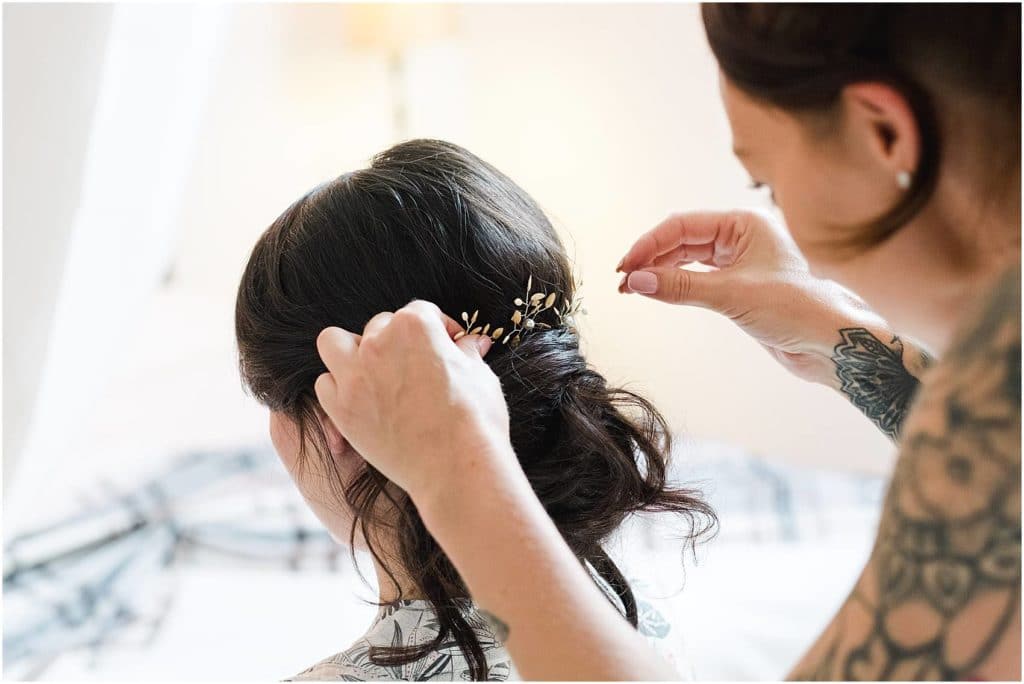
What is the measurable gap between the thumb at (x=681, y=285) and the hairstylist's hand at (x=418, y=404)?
33 cm

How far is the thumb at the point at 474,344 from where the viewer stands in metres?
0.89

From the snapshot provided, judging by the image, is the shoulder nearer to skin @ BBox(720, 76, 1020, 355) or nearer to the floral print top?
skin @ BBox(720, 76, 1020, 355)

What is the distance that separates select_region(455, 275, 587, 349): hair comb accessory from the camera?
38.3 inches

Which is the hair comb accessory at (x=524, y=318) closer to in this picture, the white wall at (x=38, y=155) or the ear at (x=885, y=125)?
the ear at (x=885, y=125)

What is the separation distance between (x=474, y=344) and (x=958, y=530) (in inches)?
17.2

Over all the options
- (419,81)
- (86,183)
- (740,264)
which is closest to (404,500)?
(740,264)

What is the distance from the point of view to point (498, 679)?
1.02m

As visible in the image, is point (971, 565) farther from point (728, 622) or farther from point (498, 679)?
point (728, 622)

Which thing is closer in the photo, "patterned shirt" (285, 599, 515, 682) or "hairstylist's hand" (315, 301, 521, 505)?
"hairstylist's hand" (315, 301, 521, 505)

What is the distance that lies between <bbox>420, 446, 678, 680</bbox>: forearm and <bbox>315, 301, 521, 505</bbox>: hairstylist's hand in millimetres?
20

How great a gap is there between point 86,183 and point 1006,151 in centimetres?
118

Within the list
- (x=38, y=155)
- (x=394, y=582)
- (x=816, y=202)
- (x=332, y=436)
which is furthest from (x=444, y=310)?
(x=38, y=155)

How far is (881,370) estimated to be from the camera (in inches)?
42.2

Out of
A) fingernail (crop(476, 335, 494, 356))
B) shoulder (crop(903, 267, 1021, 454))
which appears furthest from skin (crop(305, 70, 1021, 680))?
fingernail (crop(476, 335, 494, 356))
